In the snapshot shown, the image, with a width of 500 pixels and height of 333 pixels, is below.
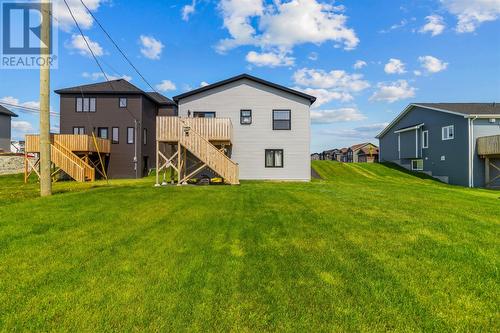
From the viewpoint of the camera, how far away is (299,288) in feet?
12.3

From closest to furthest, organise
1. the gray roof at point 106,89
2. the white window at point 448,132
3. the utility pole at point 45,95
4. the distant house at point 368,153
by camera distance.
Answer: the utility pole at point 45,95 → the gray roof at point 106,89 → the white window at point 448,132 → the distant house at point 368,153

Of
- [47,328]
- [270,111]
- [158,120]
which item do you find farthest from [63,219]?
[270,111]

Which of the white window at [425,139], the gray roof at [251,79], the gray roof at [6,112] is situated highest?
the gray roof at [6,112]

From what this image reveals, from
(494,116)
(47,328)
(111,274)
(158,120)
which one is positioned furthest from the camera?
(494,116)

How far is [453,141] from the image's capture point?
26.6 metres

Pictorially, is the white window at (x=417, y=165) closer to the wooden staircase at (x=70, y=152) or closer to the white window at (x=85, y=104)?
the wooden staircase at (x=70, y=152)

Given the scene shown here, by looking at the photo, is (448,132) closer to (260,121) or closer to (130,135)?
(260,121)

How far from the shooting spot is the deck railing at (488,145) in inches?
904

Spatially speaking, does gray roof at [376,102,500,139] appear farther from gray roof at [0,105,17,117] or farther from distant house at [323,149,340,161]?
gray roof at [0,105,17,117]

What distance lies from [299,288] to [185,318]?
1.53 m

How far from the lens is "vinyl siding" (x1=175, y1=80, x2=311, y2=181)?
795 inches

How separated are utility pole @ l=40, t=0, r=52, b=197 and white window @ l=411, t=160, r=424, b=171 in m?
34.2

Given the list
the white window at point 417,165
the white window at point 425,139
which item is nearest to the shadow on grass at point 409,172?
the white window at point 417,165

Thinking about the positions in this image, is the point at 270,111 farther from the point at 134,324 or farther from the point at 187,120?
the point at 134,324
